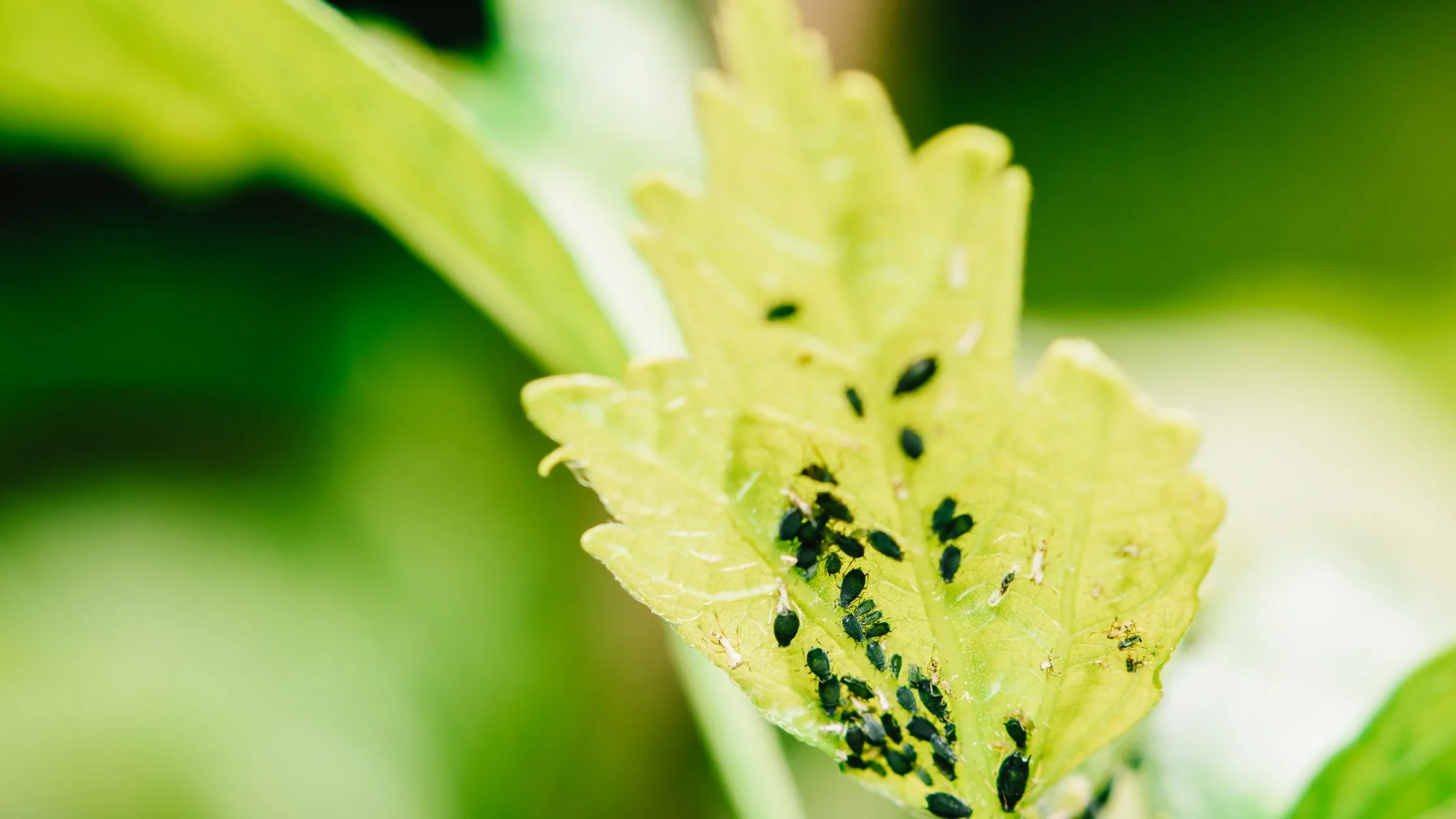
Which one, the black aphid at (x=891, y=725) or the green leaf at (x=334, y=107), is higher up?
the green leaf at (x=334, y=107)

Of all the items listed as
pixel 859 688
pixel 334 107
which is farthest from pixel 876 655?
pixel 334 107

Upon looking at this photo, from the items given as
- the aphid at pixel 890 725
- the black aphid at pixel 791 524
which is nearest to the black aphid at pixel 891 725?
the aphid at pixel 890 725

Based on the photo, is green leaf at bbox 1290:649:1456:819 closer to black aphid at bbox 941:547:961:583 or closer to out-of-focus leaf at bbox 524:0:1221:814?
out-of-focus leaf at bbox 524:0:1221:814

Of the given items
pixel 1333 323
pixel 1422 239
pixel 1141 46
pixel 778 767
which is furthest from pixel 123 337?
pixel 1422 239

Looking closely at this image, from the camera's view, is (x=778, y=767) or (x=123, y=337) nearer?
(x=778, y=767)

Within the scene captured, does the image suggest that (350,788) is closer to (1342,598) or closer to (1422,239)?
(1342,598)

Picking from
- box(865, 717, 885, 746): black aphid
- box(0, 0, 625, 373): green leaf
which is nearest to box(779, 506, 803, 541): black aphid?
box(865, 717, 885, 746): black aphid

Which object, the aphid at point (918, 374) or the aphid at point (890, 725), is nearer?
the aphid at point (918, 374)

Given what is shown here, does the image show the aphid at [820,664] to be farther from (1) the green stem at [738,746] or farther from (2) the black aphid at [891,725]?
(1) the green stem at [738,746]
